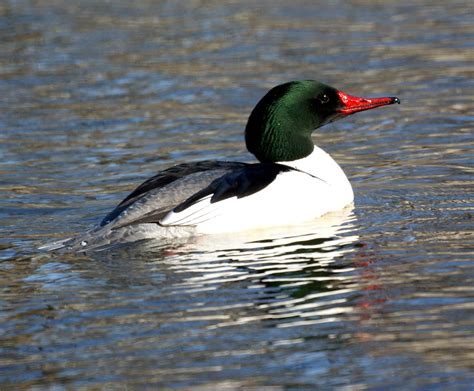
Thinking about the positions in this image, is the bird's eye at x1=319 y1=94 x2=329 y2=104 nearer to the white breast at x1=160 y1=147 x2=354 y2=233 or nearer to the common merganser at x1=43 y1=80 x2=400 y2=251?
the common merganser at x1=43 y1=80 x2=400 y2=251

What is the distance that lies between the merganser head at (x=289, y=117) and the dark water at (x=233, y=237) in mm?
757

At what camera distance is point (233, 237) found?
345 inches

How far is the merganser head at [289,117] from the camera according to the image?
31.6 ft

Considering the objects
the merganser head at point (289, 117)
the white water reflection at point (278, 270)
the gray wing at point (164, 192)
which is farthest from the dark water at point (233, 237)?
the merganser head at point (289, 117)

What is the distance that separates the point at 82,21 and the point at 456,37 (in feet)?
19.9

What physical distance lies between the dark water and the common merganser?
0.23 metres

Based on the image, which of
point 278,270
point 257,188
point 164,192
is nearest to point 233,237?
point 257,188

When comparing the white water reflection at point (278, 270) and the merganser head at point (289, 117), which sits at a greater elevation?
the merganser head at point (289, 117)

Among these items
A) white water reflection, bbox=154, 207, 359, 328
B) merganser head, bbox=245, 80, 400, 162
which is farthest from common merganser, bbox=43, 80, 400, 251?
white water reflection, bbox=154, 207, 359, 328

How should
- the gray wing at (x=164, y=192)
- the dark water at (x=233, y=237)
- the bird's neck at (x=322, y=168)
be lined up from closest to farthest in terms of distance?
the dark water at (x=233, y=237)
the gray wing at (x=164, y=192)
the bird's neck at (x=322, y=168)

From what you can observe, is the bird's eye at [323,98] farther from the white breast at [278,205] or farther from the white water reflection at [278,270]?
the white water reflection at [278,270]

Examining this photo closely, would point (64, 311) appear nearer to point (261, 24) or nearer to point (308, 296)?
point (308, 296)

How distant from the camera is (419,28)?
17.4m

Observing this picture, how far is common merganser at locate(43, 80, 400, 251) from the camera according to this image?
8.66 m
